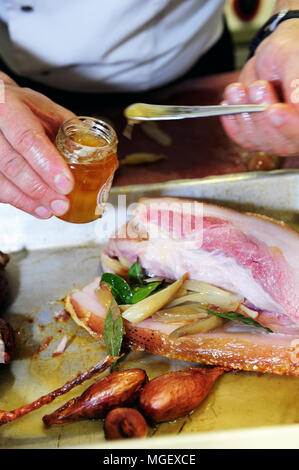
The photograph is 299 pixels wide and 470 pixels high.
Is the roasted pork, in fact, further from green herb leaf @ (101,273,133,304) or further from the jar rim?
the jar rim

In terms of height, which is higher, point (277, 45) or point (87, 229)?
point (277, 45)

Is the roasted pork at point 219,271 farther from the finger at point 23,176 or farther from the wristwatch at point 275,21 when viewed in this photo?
the wristwatch at point 275,21

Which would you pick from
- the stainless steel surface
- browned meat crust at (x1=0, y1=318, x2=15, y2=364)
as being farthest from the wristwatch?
browned meat crust at (x1=0, y1=318, x2=15, y2=364)

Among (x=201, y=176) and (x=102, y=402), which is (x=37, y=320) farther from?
(x=201, y=176)

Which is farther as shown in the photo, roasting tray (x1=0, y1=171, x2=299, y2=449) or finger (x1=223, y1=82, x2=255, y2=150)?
finger (x1=223, y1=82, x2=255, y2=150)

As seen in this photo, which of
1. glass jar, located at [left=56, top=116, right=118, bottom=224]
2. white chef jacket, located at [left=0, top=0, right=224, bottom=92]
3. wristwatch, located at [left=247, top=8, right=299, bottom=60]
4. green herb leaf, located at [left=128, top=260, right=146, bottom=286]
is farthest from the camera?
white chef jacket, located at [left=0, top=0, right=224, bottom=92]

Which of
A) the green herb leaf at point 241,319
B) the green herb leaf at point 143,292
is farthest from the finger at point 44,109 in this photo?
the green herb leaf at point 241,319
